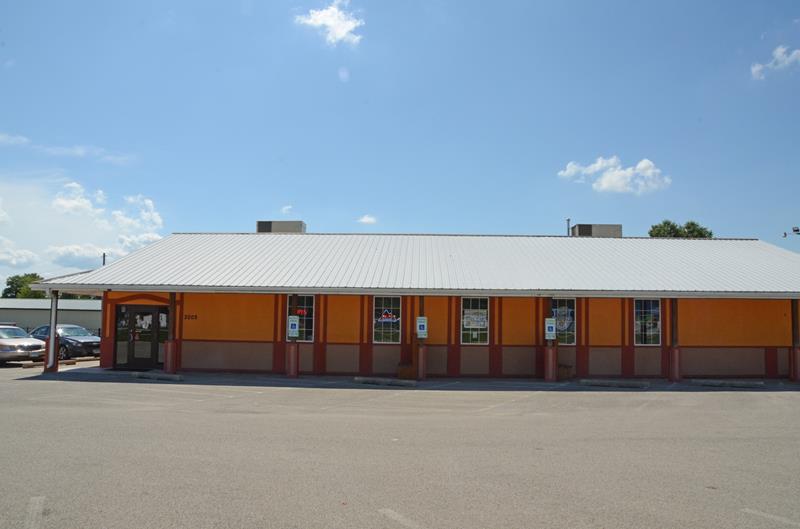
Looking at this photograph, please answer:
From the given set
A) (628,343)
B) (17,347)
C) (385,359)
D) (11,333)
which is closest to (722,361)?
(628,343)

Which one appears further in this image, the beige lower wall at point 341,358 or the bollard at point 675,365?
the beige lower wall at point 341,358

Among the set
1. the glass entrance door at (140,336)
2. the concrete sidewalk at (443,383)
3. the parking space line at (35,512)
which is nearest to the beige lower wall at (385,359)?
the concrete sidewalk at (443,383)

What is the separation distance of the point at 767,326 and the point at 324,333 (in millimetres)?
13316

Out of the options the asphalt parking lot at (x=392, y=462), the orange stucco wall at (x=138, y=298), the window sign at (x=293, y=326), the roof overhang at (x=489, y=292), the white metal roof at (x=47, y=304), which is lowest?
the asphalt parking lot at (x=392, y=462)

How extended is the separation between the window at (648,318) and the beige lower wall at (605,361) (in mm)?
994

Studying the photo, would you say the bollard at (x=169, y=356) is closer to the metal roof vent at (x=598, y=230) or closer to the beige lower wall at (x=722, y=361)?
the beige lower wall at (x=722, y=361)

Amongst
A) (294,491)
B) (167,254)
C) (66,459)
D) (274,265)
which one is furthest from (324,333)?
(294,491)

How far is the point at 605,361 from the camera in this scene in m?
18.9

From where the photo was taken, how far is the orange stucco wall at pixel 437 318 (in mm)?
19000

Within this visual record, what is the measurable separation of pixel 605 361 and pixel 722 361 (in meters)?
3.55

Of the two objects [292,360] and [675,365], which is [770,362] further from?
[292,360]

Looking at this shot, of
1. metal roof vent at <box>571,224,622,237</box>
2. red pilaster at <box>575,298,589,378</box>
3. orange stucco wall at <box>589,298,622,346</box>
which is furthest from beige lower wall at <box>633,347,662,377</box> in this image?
metal roof vent at <box>571,224,622,237</box>

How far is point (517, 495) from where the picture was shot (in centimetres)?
640

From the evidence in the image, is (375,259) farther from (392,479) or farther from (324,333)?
(392,479)
